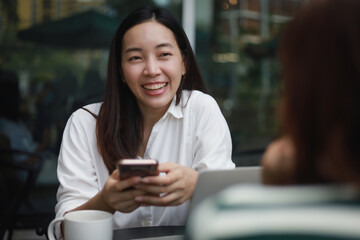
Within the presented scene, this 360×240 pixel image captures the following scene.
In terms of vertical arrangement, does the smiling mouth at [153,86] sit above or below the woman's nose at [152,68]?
below

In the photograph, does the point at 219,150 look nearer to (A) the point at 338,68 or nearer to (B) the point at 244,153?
(A) the point at 338,68

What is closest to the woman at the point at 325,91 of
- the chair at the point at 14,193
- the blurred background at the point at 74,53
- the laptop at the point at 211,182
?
the laptop at the point at 211,182

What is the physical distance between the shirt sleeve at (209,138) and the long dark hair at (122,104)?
0.38 feet

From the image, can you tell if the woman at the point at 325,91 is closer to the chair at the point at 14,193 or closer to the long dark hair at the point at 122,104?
the long dark hair at the point at 122,104

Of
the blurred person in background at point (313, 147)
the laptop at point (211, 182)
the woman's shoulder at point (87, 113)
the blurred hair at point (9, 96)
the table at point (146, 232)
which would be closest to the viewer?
the blurred person in background at point (313, 147)

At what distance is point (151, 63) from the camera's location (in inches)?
64.7

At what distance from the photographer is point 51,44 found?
421cm

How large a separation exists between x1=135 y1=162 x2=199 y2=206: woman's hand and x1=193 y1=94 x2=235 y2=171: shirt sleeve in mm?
318

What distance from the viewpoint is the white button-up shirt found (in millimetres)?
1547

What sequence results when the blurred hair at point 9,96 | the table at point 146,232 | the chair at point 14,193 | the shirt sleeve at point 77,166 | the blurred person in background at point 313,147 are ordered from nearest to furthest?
the blurred person in background at point 313,147
the table at point 146,232
the shirt sleeve at point 77,166
the chair at point 14,193
the blurred hair at point 9,96

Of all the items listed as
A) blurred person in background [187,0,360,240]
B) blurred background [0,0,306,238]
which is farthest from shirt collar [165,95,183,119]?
blurred background [0,0,306,238]

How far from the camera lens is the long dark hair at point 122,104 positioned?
1.64 metres

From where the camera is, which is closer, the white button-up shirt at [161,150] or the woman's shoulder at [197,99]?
the white button-up shirt at [161,150]

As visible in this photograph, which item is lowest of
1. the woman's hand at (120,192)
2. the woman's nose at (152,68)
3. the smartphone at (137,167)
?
the woman's hand at (120,192)
